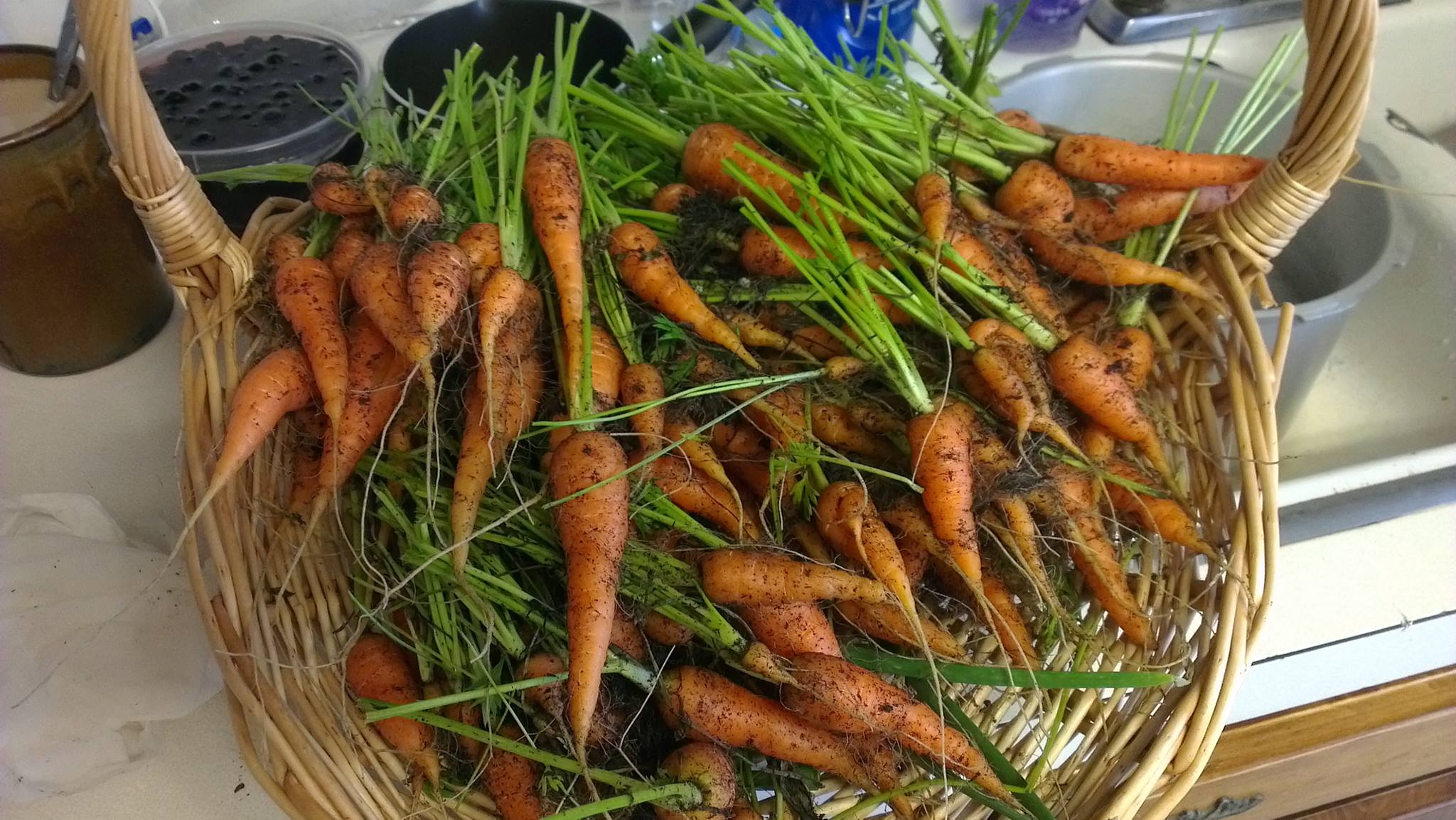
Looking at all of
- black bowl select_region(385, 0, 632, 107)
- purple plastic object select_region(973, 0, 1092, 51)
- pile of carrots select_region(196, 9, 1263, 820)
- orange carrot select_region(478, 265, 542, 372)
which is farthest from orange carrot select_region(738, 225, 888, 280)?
purple plastic object select_region(973, 0, 1092, 51)

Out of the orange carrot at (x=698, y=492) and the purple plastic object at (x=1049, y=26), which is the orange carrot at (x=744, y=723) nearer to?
the orange carrot at (x=698, y=492)

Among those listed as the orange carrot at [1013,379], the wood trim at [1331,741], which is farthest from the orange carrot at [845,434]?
the wood trim at [1331,741]

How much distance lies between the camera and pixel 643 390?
776mm

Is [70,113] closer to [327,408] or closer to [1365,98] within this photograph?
[327,408]

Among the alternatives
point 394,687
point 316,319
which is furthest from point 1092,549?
point 316,319

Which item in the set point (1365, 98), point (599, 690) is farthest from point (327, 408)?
point (1365, 98)

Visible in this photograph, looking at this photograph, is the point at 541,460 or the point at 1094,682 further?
the point at 541,460

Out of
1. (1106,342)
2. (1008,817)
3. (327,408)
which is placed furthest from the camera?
(1106,342)

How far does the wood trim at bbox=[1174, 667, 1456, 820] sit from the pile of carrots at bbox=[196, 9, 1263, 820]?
0.95ft

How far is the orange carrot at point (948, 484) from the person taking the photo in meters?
0.75

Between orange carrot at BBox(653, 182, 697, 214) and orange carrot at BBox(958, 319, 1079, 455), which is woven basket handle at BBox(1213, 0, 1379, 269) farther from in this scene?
orange carrot at BBox(653, 182, 697, 214)

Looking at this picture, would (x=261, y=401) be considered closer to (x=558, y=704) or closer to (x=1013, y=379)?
(x=558, y=704)

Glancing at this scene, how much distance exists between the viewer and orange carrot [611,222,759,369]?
32.2 inches

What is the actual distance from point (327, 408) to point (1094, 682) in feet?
2.26
